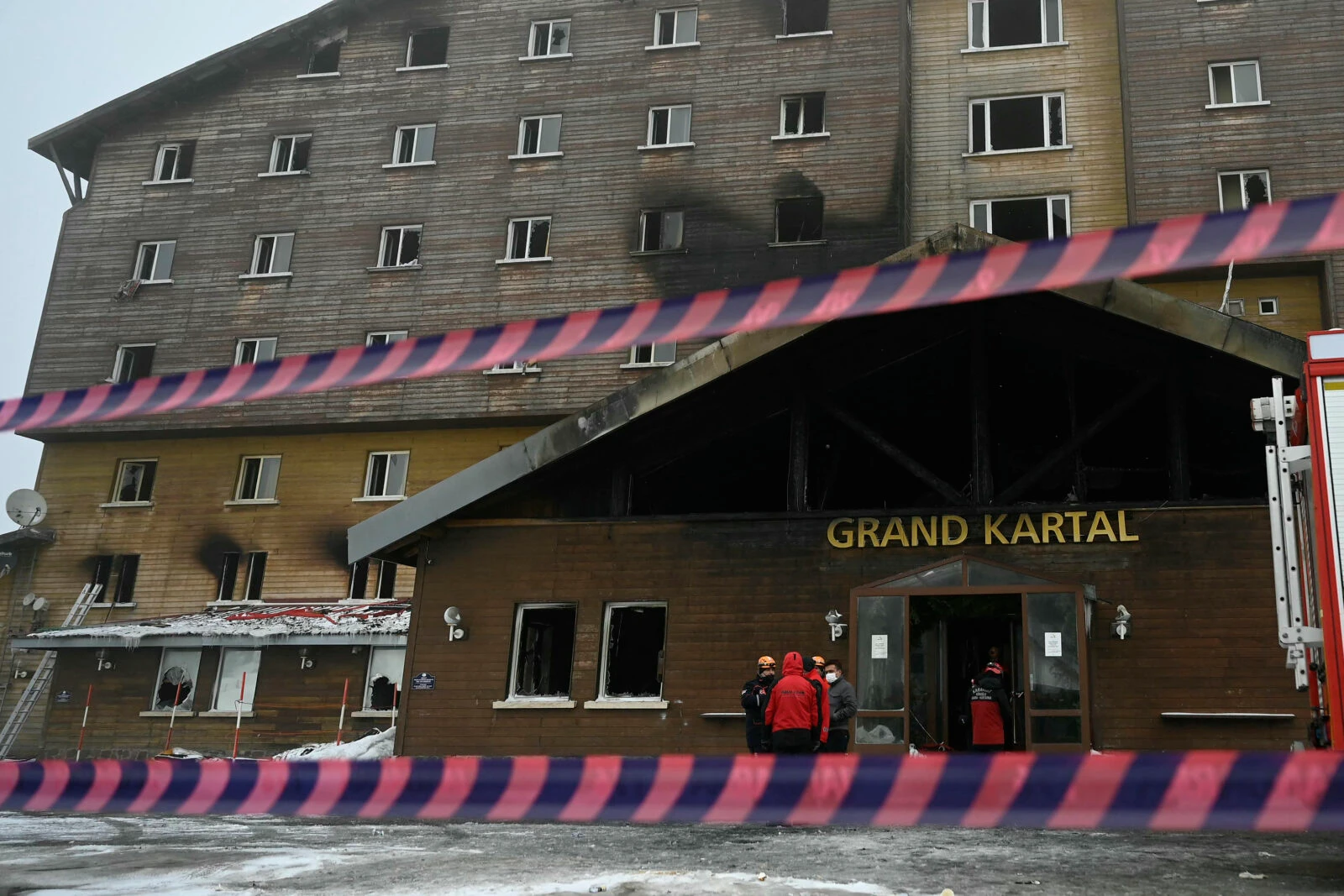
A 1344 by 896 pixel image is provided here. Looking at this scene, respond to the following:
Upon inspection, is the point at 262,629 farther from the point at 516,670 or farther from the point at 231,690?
the point at 516,670

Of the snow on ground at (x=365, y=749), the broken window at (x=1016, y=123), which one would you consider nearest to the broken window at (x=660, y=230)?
the broken window at (x=1016, y=123)

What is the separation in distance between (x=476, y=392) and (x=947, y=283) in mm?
23450

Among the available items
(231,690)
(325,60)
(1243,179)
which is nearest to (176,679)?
(231,690)

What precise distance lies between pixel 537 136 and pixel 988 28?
41.4ft

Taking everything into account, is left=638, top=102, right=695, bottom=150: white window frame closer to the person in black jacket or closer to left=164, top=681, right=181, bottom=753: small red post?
left=164, top=681, right=181, bottom=753: small red post

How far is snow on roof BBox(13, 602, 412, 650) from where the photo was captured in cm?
2797

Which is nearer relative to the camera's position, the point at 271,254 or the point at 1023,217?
the point at 1023,217

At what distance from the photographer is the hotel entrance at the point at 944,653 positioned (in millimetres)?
14969

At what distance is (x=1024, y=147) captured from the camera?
31.5 m

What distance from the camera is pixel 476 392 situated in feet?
107

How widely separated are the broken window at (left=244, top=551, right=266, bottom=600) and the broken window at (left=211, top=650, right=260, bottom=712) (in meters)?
2.64

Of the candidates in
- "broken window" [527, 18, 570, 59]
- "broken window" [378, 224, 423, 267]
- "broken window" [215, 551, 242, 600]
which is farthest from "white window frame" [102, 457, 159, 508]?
"broken window" [527, 18, 570, 59]

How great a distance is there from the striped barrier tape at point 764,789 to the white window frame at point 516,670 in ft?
32.4

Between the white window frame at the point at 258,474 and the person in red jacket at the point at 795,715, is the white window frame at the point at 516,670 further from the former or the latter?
the white window frame at the point at 258,474
